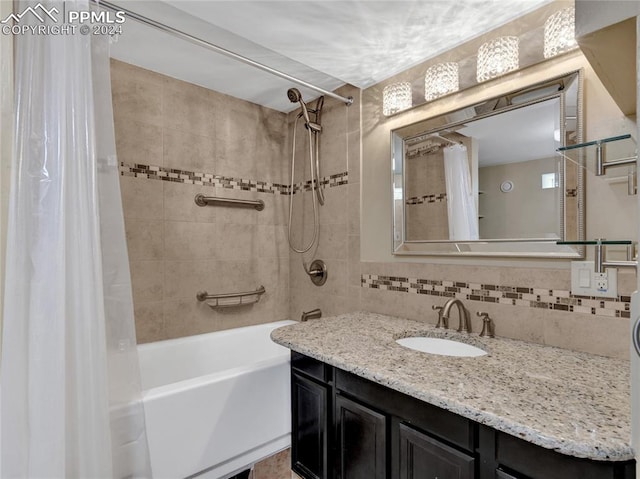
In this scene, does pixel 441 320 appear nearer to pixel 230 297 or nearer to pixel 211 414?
pixel 211 414

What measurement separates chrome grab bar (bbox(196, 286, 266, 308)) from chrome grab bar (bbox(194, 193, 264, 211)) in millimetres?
622

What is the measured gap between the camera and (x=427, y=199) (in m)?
1.79

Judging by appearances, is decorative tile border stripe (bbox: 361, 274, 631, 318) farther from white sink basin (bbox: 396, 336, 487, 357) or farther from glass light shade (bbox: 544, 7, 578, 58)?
glass light shade (bbox: 544, 7, 578, 58)

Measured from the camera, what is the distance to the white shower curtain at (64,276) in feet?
3.18

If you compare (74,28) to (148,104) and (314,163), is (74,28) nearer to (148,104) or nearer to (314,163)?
(148,104)

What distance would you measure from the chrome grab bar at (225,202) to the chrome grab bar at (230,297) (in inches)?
24.5

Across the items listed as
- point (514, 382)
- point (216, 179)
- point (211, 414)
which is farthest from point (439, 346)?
point (216, 179)

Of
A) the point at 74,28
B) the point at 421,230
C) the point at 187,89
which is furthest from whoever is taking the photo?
the point at 187,89

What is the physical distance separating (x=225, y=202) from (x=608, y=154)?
209 cm

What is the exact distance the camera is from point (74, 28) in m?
1.07

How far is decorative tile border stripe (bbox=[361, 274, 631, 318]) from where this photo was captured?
45.8 inches

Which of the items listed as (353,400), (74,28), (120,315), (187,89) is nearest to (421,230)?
(353,400)

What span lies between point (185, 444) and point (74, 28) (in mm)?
1654

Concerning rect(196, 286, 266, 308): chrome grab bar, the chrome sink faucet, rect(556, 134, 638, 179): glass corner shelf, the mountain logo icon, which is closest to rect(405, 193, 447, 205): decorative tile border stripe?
the chrome sink faucet
